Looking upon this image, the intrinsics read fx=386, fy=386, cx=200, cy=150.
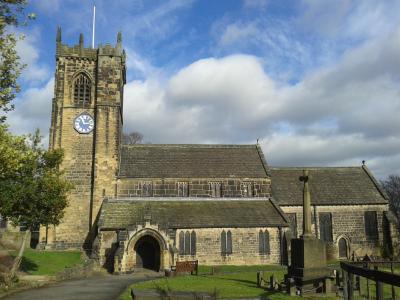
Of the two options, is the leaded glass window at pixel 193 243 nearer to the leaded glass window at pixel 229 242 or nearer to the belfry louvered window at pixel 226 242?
the belfry louvered window at pixel 226 242

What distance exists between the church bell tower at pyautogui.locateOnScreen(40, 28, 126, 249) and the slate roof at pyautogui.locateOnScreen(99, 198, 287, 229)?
9.83 feet

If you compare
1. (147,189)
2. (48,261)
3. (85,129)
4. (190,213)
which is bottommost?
(48,261)

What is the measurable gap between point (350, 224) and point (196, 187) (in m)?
16.8

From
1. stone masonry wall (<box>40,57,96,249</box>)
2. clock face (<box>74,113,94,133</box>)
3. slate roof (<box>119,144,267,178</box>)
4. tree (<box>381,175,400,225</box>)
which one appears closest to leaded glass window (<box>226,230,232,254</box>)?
slate roof (<box>119,144,267,178</box>)

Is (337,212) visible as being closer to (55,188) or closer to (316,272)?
(316,272)

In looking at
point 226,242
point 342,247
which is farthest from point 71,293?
point 342,247

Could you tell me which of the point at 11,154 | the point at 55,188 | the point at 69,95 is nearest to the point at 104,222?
the point at 55,188

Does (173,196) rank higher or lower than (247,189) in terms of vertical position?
lower

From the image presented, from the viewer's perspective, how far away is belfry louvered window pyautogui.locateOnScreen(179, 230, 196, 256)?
32312mm

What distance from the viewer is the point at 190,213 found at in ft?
113

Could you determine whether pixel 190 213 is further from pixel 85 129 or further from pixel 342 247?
pixel 342 247

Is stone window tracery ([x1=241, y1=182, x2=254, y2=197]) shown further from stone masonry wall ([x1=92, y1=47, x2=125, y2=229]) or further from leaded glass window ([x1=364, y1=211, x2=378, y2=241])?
stone masonry wall ([x1=92, y1=47, x2=125, y2=229])

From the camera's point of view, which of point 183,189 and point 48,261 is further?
point 183,189

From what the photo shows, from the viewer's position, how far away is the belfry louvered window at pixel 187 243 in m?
Answer: 32.3
